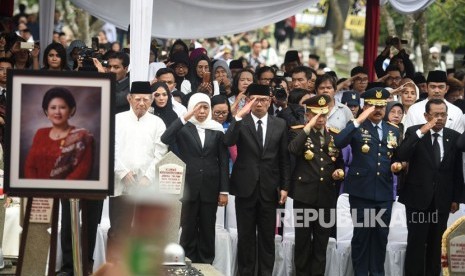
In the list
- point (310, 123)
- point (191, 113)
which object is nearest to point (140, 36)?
point (191, 113)

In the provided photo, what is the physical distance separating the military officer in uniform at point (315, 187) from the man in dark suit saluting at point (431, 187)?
83 cm

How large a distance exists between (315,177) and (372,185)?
0.65m

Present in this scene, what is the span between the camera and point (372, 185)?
47.4 feet

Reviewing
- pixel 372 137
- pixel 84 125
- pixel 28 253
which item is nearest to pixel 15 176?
pixel 84 125

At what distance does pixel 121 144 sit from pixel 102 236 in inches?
44.7

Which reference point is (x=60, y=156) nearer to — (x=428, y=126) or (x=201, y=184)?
(x=201, y=184)

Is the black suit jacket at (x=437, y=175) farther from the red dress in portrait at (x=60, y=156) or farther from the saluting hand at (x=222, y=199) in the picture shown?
the red dress in portrait at (x=60, y=156)

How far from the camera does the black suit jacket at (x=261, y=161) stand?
47.0ft

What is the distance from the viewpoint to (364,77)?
723 inches

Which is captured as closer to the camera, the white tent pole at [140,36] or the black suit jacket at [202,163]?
the black suit jacket at [202,163]

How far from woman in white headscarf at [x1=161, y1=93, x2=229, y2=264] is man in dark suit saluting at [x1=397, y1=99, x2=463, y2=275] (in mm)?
2072

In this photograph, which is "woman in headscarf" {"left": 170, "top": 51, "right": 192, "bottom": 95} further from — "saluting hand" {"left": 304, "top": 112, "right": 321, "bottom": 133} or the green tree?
the green tree

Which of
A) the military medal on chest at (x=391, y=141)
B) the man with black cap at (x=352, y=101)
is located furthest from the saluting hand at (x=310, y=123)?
the man with black cap at (x=352, y=101)

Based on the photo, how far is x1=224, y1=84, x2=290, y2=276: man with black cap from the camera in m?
14.3
